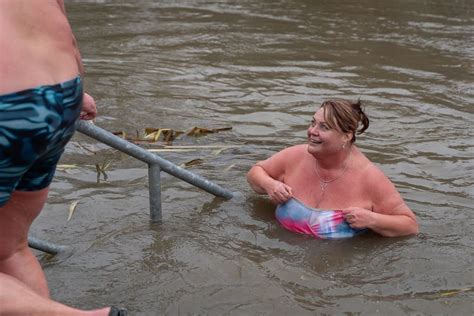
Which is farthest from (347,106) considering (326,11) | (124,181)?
(326,11)

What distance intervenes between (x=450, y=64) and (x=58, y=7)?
25.9 ft

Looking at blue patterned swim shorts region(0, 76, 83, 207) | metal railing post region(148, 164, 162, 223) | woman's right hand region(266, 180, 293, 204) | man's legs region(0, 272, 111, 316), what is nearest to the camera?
blue patterned swim shorts region(0, 76, 83, 207)

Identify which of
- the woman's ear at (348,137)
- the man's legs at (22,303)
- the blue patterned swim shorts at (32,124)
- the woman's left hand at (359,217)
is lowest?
the woman's left hand at (359,217)

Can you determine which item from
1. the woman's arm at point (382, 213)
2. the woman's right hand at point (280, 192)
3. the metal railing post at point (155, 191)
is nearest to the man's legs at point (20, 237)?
the metal railing post at point (155, 191)

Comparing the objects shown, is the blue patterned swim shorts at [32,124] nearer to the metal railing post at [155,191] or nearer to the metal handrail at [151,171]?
the metal handrail at [151,171]

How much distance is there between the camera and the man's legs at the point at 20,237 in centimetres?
280

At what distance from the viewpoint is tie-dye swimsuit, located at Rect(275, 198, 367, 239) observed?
4555 millimetres

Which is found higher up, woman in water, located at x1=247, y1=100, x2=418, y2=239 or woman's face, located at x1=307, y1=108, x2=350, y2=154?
woman's face, located at x1=307, y1=108, x2=350, y2=154

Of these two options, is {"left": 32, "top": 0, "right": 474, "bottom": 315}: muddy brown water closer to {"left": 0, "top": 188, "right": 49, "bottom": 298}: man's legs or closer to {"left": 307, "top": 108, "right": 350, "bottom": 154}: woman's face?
{"left": 307, "top": 108, "right": 350, "bottom": 154}: woman's face

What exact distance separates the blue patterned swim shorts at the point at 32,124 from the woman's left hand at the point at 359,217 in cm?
224

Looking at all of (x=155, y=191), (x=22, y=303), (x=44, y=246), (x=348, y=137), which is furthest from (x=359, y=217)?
(x=22, y=303)

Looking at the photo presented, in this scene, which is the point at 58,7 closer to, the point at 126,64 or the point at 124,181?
the point at 124,181

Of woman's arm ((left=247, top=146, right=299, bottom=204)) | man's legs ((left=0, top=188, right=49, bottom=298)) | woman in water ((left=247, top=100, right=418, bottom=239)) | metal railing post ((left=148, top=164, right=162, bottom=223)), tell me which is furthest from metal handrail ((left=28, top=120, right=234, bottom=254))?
man's legs ((left=0, top=188, right=49, bottom=298))

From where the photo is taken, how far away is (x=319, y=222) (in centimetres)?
457
